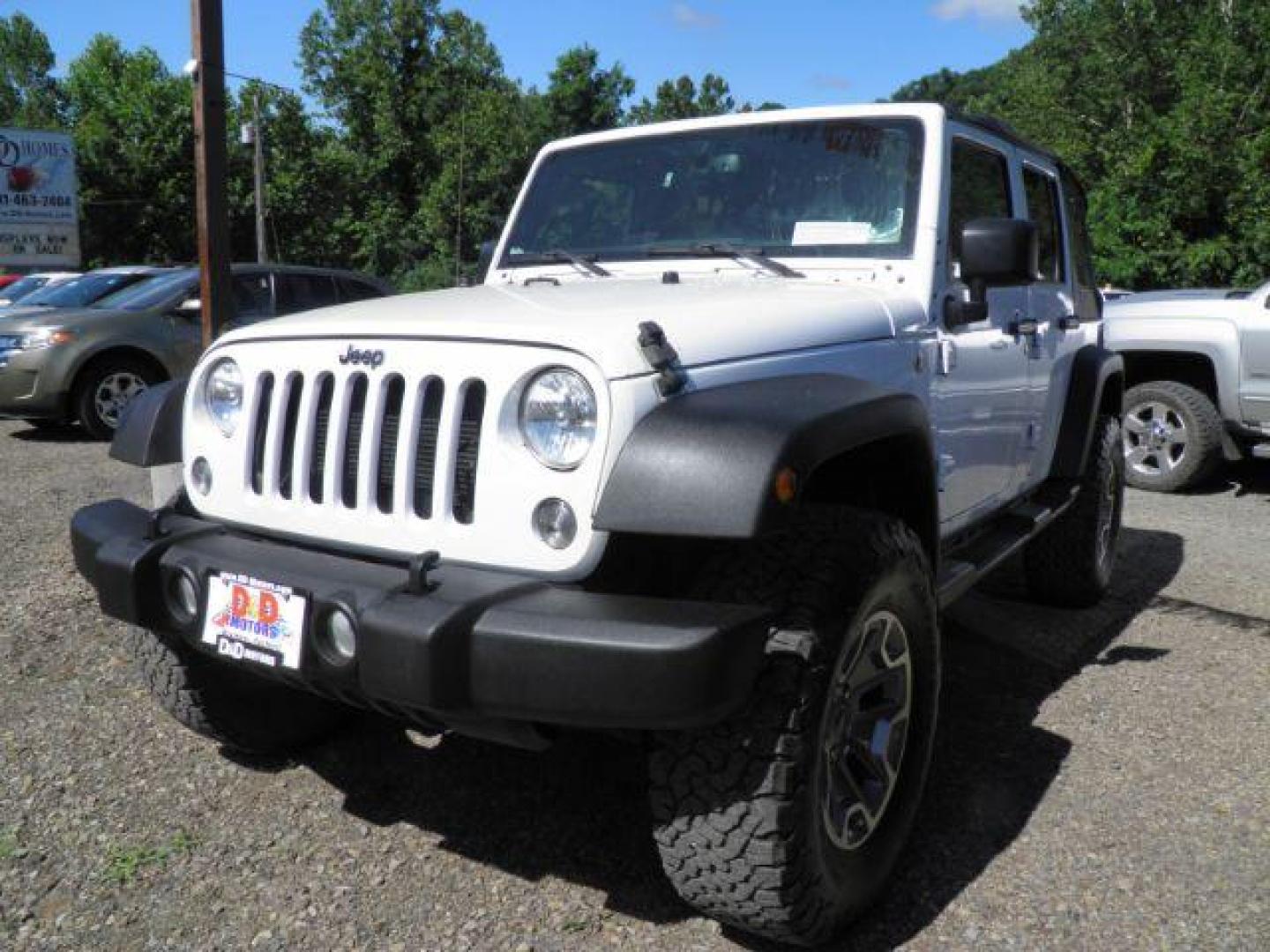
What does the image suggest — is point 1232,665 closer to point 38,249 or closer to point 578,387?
point 578,387

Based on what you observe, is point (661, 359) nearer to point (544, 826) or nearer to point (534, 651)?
point (534, 651)

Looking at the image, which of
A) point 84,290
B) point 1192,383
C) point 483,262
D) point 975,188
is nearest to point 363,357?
point 483,262

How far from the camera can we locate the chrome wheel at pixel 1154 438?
7.82 metres

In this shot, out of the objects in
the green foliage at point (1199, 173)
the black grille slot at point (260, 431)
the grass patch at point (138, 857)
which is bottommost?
the grass patch at point (138, 857)

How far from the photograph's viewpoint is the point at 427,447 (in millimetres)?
2320

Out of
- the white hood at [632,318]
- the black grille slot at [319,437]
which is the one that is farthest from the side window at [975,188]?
the black grille slot at [319,437]

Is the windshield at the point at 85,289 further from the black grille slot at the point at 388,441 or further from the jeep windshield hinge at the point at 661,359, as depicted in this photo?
the jeep windshield hinge at the point at 661,359

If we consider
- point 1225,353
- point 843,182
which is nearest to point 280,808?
point 843,182

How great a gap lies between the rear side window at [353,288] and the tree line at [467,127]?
7049mm

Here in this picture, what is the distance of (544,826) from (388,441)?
117 cm

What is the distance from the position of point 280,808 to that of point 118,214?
37220 mm

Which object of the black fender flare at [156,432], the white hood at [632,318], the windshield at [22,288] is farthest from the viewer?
the windshield at [22,288]

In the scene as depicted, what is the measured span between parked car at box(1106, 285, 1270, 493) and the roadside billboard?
785 inches

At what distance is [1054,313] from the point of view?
Result: 4445 mm
